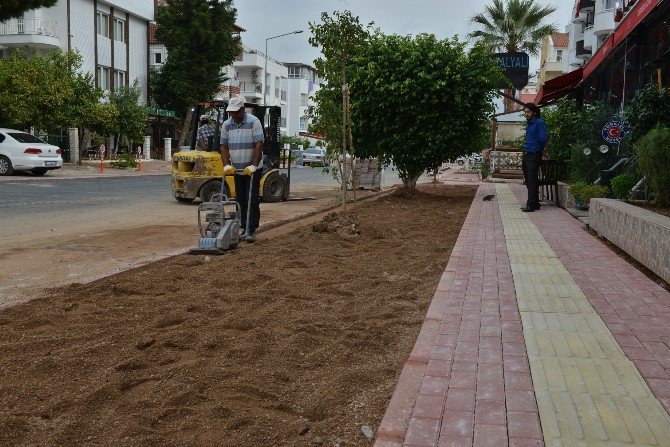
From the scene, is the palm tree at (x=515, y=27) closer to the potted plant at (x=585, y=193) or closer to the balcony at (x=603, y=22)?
the balcony at (x=603, y=22)

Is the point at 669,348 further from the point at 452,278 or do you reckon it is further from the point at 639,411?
the point at 452,278

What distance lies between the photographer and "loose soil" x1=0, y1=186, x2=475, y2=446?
3.17 metres

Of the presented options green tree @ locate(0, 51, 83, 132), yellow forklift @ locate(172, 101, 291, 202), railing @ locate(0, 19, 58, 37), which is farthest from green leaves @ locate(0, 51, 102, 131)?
yellow forklift @ locate(172, 101, 291, 202)

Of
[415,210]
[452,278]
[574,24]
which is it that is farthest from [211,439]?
[574,24]

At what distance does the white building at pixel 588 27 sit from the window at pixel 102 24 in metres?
28.7

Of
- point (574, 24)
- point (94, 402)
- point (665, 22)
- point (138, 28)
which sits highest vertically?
point (574, 24)

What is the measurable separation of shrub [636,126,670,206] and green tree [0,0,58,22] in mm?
10967

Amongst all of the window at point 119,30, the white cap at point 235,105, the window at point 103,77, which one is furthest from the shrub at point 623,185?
the window at point 119,30

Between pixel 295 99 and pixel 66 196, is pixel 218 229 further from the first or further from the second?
pixel 295 99

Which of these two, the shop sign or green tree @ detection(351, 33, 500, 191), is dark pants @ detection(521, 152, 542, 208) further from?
green tree @ detection(351, 33, 500, 191)

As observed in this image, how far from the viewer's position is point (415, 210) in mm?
13797

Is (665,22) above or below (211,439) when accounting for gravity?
above

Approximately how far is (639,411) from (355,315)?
2.40 metres

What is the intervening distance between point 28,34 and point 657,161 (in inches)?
1331
